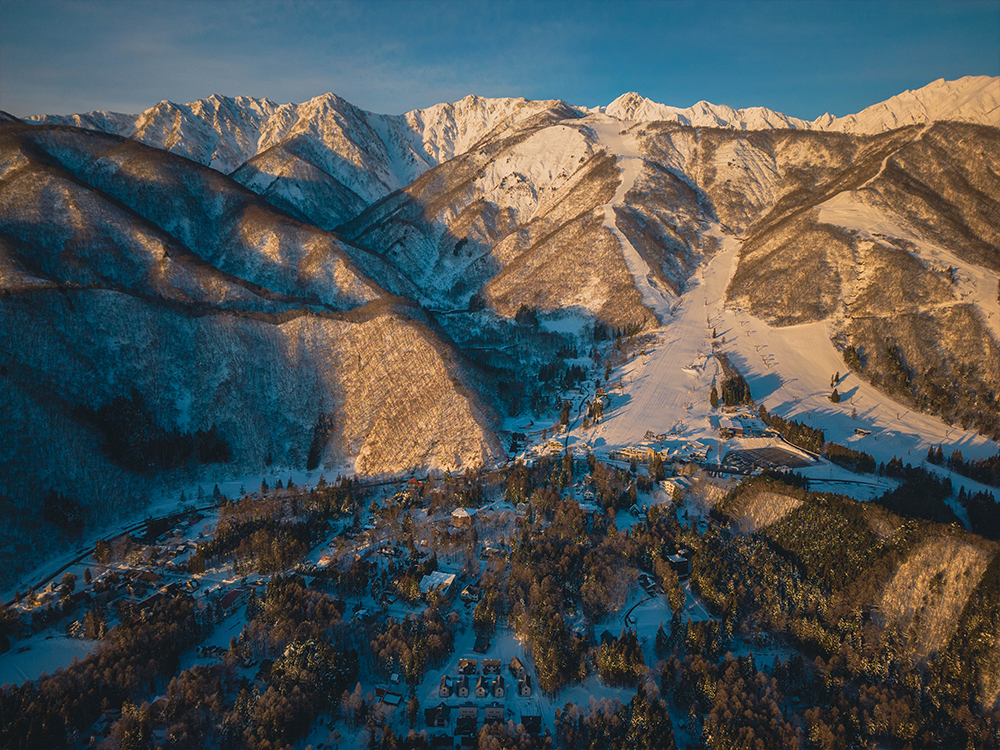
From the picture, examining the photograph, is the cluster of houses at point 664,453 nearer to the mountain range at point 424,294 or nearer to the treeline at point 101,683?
the mountain range at point 424,294

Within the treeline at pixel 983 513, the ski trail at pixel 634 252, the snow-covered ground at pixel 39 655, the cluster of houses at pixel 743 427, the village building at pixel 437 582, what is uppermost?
the ski trail at pixel 634 252

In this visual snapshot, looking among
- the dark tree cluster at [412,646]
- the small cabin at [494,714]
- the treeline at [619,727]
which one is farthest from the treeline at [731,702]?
the dark tree cluster at [412,646]

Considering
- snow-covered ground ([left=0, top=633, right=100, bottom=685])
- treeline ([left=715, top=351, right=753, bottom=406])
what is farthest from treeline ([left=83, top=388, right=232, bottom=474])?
treeline ([left=715, top=351, right=753, bottom=406])

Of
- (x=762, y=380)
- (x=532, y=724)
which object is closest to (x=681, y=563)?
(x=532, y=724)

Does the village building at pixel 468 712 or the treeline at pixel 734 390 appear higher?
the treeline at pixel 734 390

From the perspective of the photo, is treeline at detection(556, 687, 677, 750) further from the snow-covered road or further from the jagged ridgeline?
the snow-covered road

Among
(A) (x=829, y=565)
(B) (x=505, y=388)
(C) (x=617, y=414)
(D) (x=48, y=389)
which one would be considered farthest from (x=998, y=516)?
(D) (x=48, y=389)
